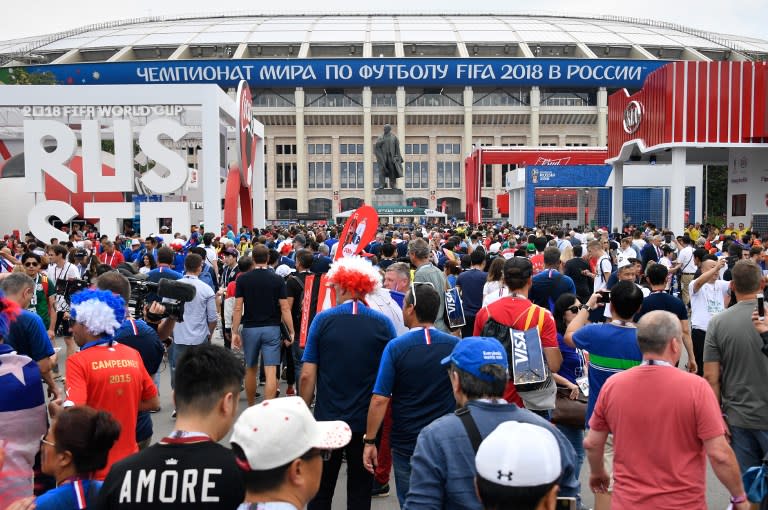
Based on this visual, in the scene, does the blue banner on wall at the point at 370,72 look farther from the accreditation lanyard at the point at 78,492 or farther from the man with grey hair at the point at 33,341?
the accreditation lanyard at the point at 78,492

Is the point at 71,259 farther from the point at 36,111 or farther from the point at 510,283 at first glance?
the point at 36,111

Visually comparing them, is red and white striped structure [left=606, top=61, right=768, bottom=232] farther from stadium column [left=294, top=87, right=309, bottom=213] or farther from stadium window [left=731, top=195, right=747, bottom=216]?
stadium column [left=294, top=87, right=309, bottom=213]

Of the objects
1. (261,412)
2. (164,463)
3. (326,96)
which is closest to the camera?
(261,412)

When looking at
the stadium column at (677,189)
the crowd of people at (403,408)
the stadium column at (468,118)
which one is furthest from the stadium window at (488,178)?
the crowd of people at (403,408)

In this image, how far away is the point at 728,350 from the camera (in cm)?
452

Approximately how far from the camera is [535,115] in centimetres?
6619

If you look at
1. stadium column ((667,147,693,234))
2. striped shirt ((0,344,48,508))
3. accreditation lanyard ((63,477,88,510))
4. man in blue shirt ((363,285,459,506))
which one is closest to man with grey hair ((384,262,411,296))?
man in blue shirt ((363,285,459,506))

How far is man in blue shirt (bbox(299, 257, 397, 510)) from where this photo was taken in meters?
4.57

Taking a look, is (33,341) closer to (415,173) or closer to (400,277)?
(400,277)

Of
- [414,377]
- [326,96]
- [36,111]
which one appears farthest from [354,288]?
[326,96]

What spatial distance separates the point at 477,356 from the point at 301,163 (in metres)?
66.0

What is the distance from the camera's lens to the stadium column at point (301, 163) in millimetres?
66188

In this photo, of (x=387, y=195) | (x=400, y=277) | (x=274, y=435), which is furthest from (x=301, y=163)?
(x=274, y=435)

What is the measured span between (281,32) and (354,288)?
7159 centimetres
